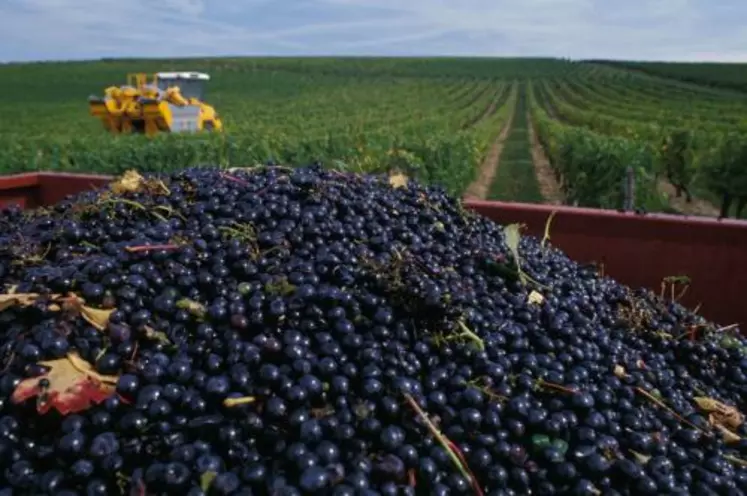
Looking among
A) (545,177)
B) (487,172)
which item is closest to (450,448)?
(545,177)

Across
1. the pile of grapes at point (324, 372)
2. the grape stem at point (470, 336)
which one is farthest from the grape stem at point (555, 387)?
the grape stem at point (470, 336)

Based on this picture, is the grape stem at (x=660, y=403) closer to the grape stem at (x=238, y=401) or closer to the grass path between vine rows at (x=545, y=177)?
the grape stem at (x=238, y=401)

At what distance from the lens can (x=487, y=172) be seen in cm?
1909

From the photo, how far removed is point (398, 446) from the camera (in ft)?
4.91

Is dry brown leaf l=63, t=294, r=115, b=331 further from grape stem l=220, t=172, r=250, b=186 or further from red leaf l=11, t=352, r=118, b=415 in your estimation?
grape stem l=220, t=172, r=250, b=186

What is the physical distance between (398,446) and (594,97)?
1900 inches

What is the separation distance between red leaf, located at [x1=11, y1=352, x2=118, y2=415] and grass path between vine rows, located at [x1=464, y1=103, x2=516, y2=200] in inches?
359

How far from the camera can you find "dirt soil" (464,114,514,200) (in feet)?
50.8

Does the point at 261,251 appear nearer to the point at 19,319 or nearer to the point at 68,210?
the point at 19,319

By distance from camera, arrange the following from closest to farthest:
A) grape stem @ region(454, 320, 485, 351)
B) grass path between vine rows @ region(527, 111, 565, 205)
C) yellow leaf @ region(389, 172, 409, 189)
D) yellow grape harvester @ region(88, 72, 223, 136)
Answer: grape stem @ region(454, 320, 485, 351), yellow leaf @ region(389, 172, 409, 189), grass path between vine rows @ region(527, 111, 565, 205), yellow grape harvester @ region(88, 72, 223, 136)

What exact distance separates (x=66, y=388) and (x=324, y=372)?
57 centimetres

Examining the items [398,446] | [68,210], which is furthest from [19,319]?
[398,446]

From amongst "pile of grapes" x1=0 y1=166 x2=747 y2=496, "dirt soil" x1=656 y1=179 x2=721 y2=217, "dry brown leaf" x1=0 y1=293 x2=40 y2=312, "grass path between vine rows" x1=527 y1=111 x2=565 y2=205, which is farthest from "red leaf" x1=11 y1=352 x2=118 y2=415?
"dirt soil" x1=656 y1=179 x2=721 y2=217

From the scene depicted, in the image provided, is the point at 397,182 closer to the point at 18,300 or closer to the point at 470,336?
the point at 470,336
